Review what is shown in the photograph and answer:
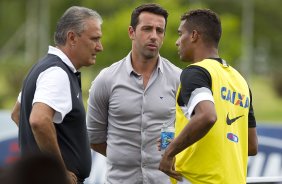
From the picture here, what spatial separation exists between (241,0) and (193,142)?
76.5 meters

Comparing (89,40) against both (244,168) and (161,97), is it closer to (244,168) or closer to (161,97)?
(161,97)

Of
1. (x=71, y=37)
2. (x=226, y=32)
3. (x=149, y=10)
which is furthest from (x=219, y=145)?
(x=226, y=32)

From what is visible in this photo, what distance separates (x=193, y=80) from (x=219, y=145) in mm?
447

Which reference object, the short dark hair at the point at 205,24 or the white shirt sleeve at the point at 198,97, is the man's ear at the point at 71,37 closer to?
the short dark hair at the point at 205,24

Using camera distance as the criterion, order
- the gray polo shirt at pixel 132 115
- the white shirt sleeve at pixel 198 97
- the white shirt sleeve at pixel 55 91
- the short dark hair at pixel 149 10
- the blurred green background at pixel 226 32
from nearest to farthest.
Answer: the white shirt sleeve at pixel 198 97
the white shirt sleeve at pixel 55 91
the gray polo shirt at pixel 132 115
the short dark hair at pixel 149 10
the blurred green background at pixel 226 32

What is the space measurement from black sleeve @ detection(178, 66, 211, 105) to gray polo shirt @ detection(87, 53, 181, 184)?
1340 mm

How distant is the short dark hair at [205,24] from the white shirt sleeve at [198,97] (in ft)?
1.83

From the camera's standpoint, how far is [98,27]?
22.2 feet

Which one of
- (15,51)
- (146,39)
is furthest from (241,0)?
(146,39)

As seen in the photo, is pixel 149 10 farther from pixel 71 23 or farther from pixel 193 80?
pixel 193 80

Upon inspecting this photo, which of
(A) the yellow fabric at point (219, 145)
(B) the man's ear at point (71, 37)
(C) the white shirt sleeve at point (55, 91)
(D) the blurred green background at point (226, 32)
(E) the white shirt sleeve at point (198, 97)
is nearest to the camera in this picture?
(E) the white shirt sleeve at point (198, 97)

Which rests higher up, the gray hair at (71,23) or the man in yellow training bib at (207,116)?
the gray hair at (71,23)

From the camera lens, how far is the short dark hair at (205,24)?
6.21 m

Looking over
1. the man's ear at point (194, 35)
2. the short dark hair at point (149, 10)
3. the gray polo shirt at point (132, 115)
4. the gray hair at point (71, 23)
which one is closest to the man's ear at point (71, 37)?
the gray hair at point (71, 23)
